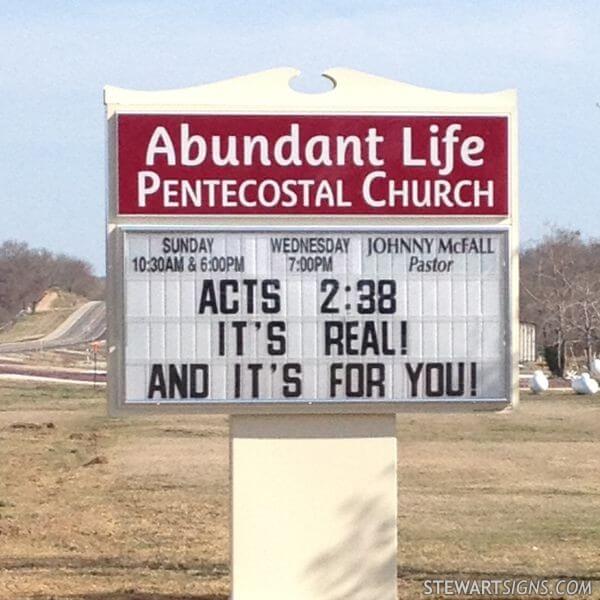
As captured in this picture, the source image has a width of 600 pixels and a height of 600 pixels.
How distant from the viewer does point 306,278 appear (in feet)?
34.6

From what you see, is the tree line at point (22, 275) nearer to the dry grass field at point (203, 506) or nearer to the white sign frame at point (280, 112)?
the dry grass field at point (203, 506)

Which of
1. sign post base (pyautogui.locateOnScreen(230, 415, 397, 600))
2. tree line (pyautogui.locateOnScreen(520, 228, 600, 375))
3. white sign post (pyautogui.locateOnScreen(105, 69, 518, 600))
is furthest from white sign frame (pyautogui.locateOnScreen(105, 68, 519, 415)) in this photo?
tree line (pyautogui.locateOnScreen(520, 228, 600, 375))

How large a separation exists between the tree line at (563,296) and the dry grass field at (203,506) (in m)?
31.8

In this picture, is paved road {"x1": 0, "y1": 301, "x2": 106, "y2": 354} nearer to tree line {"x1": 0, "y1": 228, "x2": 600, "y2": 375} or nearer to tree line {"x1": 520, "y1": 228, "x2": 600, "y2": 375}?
tree line {"x1": 0, "y1": 228, "x2": 600, "y2": 375}


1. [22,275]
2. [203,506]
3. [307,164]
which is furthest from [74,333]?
[307,164]

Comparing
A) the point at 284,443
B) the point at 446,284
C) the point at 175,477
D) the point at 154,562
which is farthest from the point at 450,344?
the point at 175,477

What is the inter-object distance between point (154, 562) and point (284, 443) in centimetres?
374

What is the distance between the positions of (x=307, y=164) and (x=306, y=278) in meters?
0.76

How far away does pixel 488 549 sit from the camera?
14664 mm

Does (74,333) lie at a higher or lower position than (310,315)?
lower

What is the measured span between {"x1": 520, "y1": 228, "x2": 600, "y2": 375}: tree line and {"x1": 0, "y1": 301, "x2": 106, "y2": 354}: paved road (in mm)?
25851

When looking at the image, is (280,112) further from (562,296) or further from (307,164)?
(562,296)

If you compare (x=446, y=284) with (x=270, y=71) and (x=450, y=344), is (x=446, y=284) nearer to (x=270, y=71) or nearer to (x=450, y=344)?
(x=450, y=344)

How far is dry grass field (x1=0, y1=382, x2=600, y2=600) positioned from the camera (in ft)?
43.5
